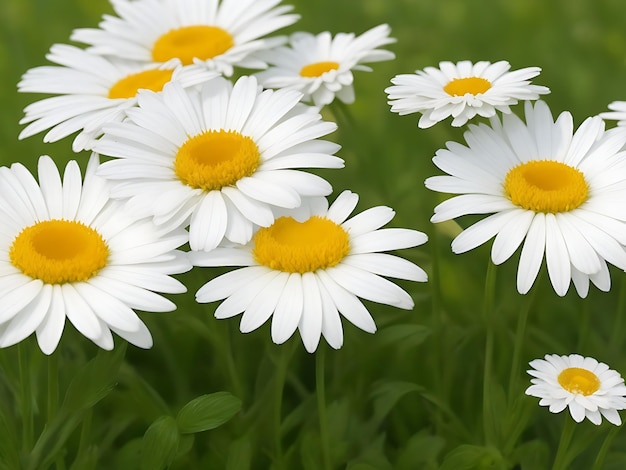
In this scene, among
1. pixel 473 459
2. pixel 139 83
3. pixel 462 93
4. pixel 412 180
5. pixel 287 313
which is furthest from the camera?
pixel 412 180

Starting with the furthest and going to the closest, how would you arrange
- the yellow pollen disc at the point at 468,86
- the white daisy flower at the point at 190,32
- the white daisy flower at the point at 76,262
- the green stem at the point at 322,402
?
the white daisy flower at the point at 190,32 → the yellow pollen disc at the point at 468,86 → the green stem at the point at 322,402 → the white daisy flower at the point at 76,262

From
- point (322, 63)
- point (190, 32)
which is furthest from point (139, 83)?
point (322, 63)

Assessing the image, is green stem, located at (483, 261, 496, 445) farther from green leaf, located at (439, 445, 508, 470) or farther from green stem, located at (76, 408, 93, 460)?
green stem, located at (76, 408, 93, 460)

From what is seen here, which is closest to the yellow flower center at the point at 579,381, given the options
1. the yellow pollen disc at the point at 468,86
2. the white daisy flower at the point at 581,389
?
the white daisy flower at the point at 581,389

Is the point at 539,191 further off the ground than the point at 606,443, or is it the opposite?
the point at 539,191

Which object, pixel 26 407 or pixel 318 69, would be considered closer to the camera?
pixel 26 407

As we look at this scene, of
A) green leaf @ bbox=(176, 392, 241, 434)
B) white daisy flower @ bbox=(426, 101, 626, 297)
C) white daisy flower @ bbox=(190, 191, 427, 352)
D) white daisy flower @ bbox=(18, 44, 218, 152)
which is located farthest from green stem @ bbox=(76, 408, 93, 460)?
white daisy flower @ bbox=(426, 101, 626, 297)

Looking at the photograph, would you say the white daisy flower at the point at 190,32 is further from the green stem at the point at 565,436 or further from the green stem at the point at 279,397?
the green stem at the point at 565,436

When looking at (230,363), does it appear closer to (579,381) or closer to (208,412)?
(208,412)
